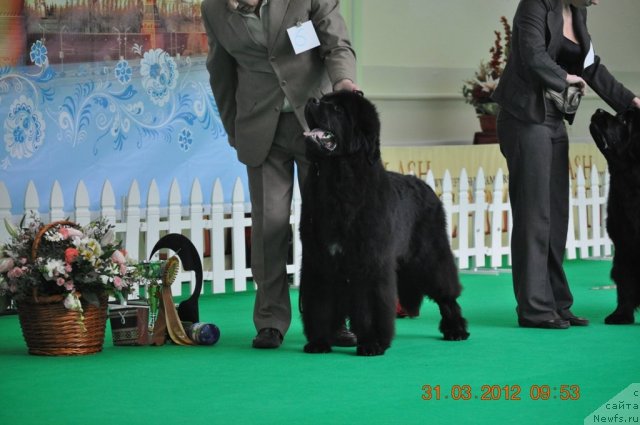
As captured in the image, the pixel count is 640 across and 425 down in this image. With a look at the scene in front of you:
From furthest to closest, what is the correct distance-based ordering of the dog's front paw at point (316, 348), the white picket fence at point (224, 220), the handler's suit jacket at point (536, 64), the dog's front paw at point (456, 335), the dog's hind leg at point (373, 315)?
1. the white picket fence at point (224, 220)
2. the handler's suit jacket at point (536, 64)
3. the dog's front paw at point (456, 335)
4. the dog's front paw at point (316, 348)
5. the dog's hind leg at point (373, 315)

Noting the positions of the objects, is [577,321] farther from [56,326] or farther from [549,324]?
[56,326]

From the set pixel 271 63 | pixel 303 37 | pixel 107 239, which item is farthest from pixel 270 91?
pixel 107 239

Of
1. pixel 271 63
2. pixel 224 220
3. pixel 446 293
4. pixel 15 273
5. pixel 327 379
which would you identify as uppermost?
pixel 271 63

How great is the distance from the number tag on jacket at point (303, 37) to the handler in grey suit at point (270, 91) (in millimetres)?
28

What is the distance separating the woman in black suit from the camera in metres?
5.47

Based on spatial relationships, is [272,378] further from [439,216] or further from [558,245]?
[558,245]

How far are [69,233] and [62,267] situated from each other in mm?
212

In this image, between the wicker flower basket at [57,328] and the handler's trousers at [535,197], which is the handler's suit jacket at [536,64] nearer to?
the handler's trousers at [535,197]

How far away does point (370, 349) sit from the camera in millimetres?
4691

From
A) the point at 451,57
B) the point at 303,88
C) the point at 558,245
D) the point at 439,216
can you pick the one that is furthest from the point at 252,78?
the point at 451,57

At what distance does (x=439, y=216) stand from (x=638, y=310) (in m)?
1.41

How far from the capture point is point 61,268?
477 cm

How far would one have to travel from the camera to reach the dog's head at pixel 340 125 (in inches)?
176

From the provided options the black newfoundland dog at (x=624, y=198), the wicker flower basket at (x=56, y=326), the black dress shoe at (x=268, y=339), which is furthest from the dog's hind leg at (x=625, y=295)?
the wicker flower basket at (x=56, y=326)
